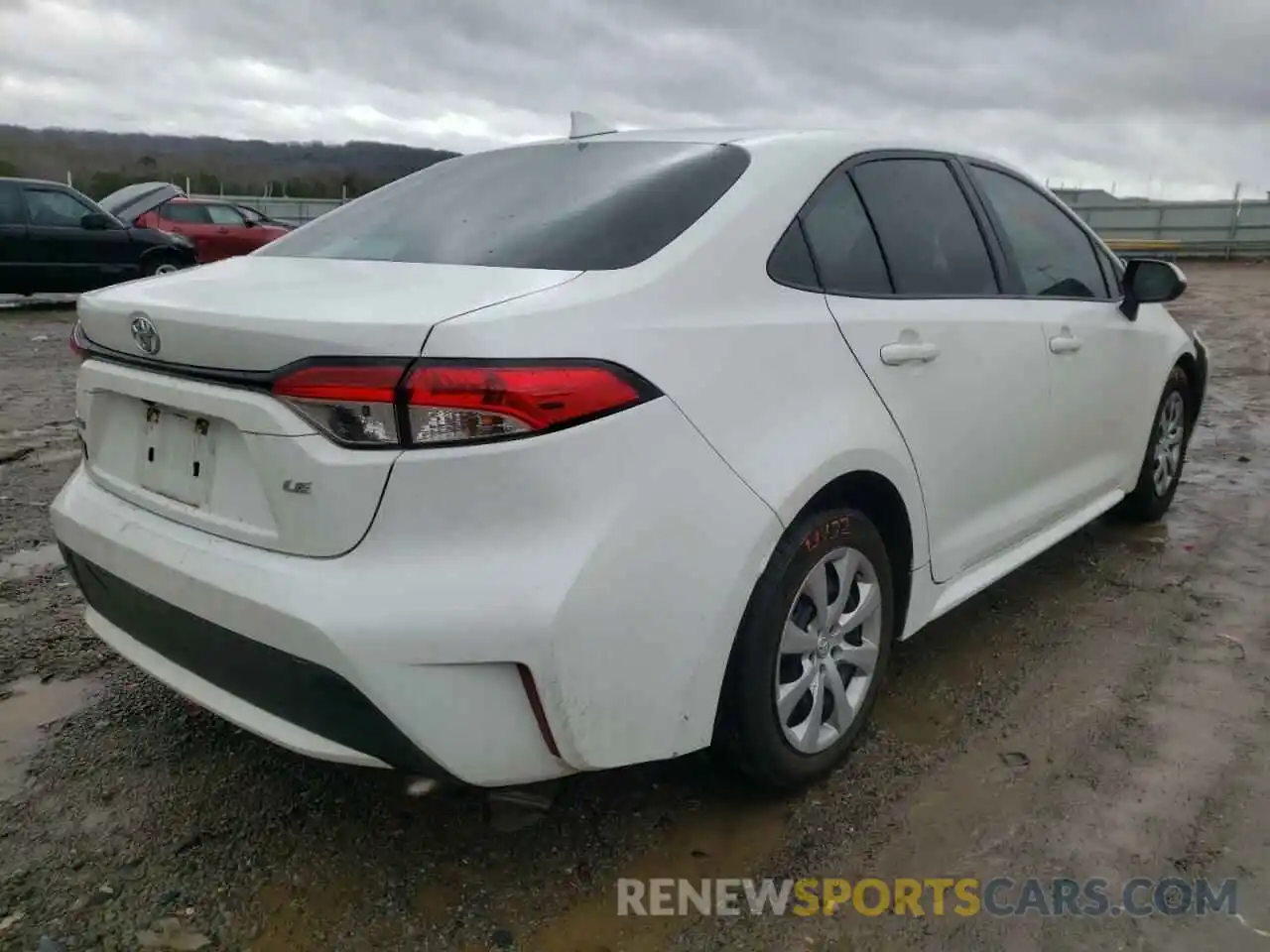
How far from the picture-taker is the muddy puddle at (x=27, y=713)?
2512 mm

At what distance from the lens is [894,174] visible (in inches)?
111

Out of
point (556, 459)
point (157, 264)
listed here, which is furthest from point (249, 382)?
point (157, 264)

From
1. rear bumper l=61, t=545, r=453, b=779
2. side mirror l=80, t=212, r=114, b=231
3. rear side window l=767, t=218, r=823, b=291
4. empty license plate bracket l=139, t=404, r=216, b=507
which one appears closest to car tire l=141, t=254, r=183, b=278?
side mirror l=80, t=212, r=114, b=231

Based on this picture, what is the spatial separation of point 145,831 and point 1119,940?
2072 mm

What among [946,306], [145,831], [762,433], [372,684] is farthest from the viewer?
[946,306]

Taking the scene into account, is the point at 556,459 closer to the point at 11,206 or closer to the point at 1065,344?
the point at 1065,344

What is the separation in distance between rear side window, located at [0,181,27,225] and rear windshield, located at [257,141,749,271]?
1123 cm

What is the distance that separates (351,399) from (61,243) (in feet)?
41.4

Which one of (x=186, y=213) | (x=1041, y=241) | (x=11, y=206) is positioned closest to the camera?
(x=1041, y=241)

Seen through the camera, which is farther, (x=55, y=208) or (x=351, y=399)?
(x=55, y=208)

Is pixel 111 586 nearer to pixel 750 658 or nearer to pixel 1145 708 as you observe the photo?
pixel 750 658

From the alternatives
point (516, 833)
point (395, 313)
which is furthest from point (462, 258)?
point (516, 833)

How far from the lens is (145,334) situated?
205 centimetres

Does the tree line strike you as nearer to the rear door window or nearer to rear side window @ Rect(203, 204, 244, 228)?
rear side window @ Rect(203, 204, 244, 228)
